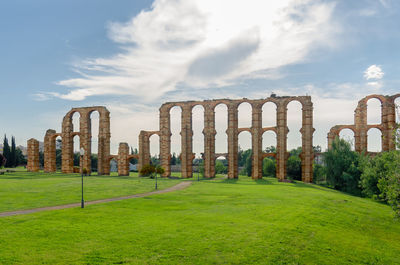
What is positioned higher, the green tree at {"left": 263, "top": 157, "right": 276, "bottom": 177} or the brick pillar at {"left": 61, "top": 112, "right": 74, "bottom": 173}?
the brick pillar at {"left": 61, "top": 112, "right": 74, "bottom": 173}

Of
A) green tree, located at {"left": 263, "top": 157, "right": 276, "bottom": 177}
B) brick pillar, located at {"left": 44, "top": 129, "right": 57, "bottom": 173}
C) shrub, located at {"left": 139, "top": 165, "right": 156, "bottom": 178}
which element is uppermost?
brick pillar, located at {"left": 44, "top": 129, "right": 57, "bottom": 173}

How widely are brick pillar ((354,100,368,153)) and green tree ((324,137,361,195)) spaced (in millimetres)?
7446

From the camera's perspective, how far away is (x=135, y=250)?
455 inches

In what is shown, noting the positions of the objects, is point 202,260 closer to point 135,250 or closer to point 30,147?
point 135,250

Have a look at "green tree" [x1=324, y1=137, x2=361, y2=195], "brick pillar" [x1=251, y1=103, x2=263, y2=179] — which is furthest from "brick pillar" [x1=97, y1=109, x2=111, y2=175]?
"green tree" [x1=324, y1=137, x2=361, y2=195]

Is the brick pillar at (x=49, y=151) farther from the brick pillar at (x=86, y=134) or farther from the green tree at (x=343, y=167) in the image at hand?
the green tree at (x=343, y=167)

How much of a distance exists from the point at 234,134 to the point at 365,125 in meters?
24.5

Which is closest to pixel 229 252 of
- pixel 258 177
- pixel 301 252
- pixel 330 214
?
pixel 301 252

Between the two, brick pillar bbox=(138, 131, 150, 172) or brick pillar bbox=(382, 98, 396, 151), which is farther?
brick pillar bbox=(138, 131, 150, 172)

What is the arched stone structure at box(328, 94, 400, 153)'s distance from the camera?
5350cm

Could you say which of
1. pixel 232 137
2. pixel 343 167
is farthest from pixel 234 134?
pixel 343 167

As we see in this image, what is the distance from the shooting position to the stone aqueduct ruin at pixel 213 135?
5494 cm

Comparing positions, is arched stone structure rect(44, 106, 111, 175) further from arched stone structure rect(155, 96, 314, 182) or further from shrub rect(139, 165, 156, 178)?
shrub rect(139, 165, 156, 178)

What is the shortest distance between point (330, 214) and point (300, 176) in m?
42.0
